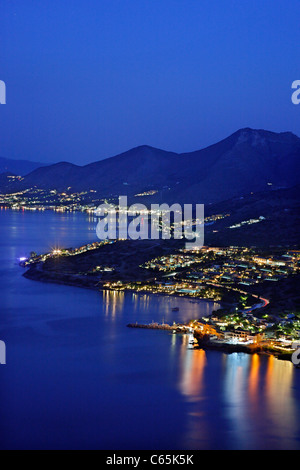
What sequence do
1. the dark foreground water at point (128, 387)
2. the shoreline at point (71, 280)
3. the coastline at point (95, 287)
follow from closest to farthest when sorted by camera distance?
the dark foreground water at point (128, 387) → the coastline at point (95, 287) → the shoreline at point (71, 280)

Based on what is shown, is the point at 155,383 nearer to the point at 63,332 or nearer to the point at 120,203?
the point at 63,332

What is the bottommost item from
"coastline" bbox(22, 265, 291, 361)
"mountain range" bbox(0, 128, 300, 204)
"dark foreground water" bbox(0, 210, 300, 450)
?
"dark foreground water" bbox(0, 210, 300, 450)

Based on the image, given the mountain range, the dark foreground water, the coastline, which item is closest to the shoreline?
the coastline

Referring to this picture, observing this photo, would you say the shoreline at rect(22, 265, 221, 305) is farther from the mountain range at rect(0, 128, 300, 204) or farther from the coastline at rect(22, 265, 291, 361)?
the mountain range at rect(0, 128, 300, 204)

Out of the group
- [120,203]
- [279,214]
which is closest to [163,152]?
[120,203]

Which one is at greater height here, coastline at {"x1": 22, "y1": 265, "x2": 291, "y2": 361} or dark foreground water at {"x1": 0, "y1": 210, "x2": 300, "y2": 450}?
coastline at {"x1": 22, "y1": 265, "x2": 291, "y2": 361}

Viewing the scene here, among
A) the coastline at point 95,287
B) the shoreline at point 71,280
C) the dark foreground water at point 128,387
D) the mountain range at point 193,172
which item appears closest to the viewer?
the dark foreground water at point 128,387

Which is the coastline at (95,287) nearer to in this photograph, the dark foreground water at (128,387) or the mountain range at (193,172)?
the dark foreground water at (128,387)

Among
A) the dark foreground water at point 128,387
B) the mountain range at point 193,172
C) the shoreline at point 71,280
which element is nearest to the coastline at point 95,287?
the shoreline at point 71,280
